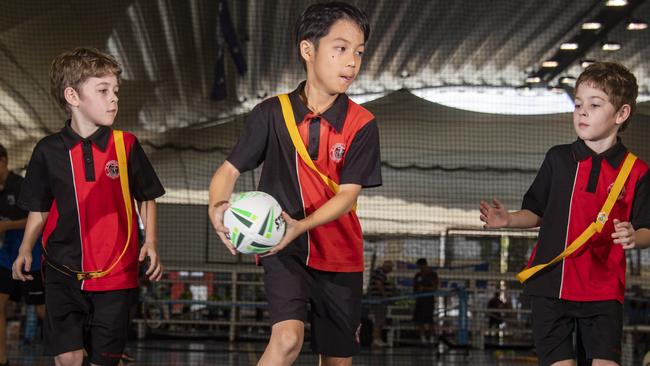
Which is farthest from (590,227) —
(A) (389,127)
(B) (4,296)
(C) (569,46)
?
(A) (389,127)

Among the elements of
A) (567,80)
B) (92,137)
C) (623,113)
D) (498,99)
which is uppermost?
(567,80)

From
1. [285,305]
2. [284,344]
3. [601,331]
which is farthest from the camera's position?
[601,331]

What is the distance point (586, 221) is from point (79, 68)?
2459mm

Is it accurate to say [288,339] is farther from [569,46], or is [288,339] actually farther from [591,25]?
[569,46]

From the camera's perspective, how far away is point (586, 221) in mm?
4176

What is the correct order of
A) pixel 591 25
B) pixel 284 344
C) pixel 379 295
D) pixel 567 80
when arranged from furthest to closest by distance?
pixel 567 80, pixel 591 25, pixel 379 295, pixel 284 344

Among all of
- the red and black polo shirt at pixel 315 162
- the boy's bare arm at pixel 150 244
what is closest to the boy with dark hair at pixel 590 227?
the red and black polo shirt at pixel 315 162

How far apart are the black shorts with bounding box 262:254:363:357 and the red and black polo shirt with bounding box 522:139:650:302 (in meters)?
0.89

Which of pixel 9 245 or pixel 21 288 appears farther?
pixel 21 288

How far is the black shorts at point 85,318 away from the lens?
4254 mm

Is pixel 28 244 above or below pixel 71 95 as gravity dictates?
below

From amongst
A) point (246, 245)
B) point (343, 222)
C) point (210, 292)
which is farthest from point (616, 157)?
point (210, 292)

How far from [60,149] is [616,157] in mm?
2578

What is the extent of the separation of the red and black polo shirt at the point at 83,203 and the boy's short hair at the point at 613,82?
2.20 m
